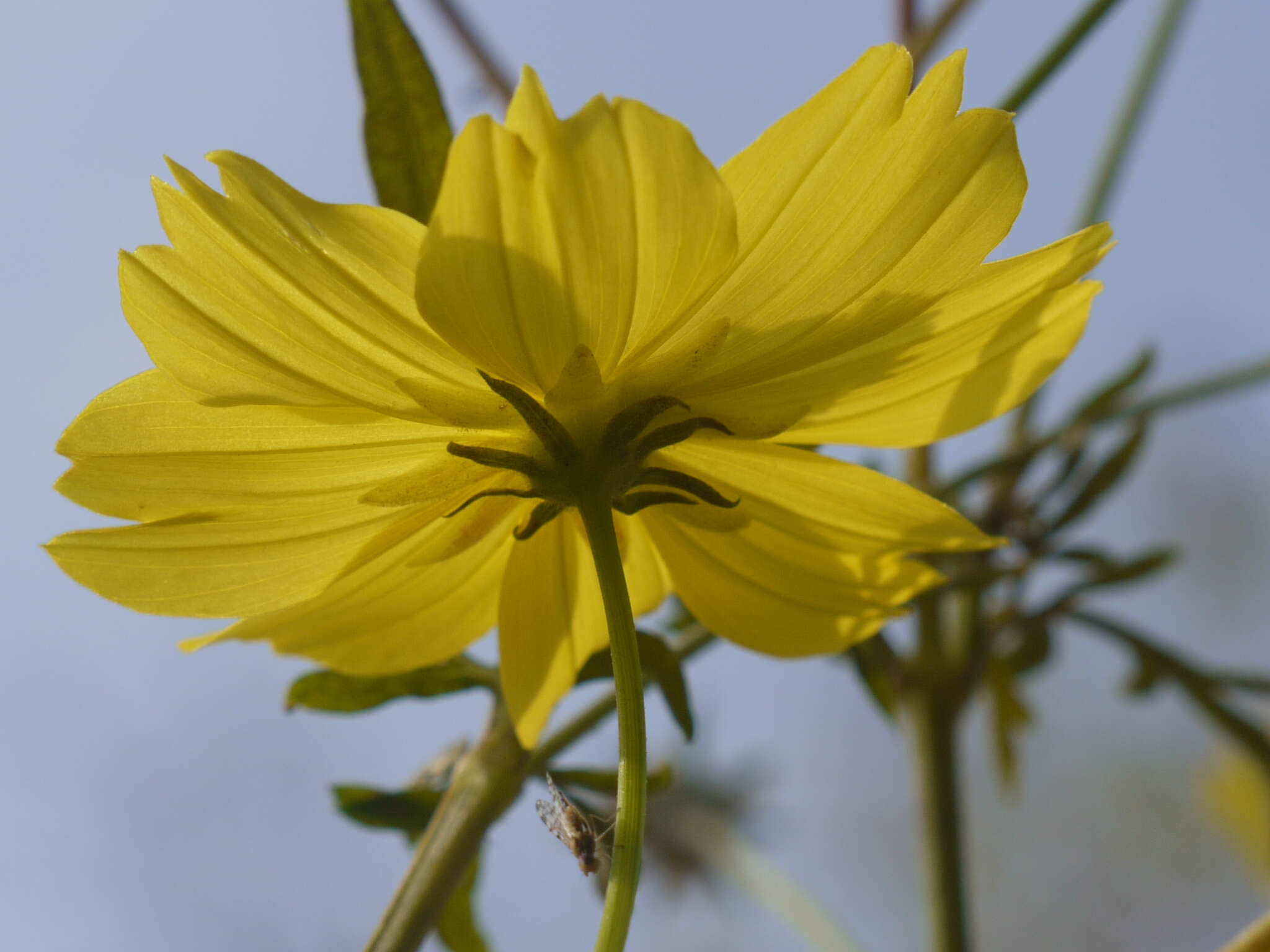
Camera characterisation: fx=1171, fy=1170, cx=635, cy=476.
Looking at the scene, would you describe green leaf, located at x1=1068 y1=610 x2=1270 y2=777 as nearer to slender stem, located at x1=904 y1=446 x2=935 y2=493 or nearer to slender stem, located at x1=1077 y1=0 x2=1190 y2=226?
slender stem, located at x1=904 y1=446 x2=935 y2=493

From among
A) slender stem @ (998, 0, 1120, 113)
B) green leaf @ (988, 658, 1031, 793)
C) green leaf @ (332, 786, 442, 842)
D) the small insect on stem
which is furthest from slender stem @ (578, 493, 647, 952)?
green leaf @ (988, 658, 1031, 793)

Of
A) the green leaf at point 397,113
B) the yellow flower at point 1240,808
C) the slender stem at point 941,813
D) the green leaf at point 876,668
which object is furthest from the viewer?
the yellow flower at point 1240,808

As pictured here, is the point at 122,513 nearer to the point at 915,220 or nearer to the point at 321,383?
the point at 321,383

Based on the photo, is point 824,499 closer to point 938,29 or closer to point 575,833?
point 575,833

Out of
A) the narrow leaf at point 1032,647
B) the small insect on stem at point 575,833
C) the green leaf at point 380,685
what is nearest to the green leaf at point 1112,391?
the narrow leaf at point 1032,647

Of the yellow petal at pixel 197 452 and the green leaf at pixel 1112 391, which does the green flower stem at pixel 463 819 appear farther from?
the green leaf at pixel 1112 391

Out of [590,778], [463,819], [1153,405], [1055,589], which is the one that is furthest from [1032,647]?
[463,819]

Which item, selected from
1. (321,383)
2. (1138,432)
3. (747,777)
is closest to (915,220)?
(321,383)
